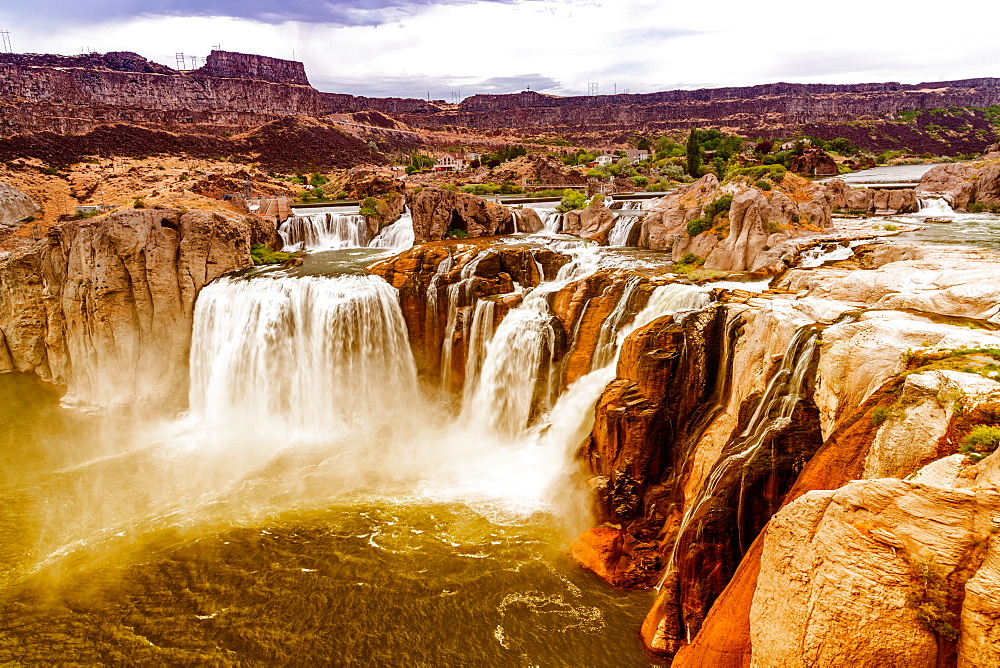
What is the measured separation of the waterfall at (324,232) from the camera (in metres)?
31.6

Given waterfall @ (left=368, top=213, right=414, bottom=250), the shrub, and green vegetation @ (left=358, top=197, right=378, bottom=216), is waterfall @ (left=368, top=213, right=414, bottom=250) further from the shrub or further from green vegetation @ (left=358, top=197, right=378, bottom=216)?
the shrub

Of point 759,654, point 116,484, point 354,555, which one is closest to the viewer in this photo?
point 759,654

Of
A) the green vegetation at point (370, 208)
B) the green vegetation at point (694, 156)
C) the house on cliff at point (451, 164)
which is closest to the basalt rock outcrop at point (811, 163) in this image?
the green vegetation at point (694, 156)

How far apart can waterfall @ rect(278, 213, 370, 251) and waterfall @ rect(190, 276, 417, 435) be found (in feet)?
40.0

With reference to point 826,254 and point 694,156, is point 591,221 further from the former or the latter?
point 694,156

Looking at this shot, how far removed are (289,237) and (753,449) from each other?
96.1ft

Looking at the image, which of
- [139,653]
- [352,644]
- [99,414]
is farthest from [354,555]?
[99,414]

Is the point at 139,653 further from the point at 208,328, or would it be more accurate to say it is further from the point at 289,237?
the point at 289,237

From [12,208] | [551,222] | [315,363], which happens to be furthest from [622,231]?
[12,208]

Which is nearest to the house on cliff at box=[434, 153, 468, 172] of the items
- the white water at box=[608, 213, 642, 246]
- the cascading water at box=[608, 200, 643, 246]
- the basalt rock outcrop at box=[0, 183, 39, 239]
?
the basalt rock outcrop at box=[0, 183, 39, 239]

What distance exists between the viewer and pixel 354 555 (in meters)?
11.8

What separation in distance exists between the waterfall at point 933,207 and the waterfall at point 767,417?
27.1 meters

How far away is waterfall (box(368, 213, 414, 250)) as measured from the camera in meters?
31.2

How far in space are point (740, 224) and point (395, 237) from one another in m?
20.0
